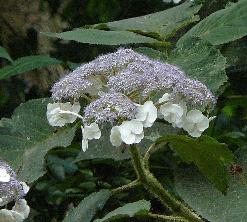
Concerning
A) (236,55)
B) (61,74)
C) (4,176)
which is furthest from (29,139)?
(61,74)

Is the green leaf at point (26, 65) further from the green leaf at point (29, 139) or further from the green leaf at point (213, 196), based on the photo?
the green leaf at point (213, 196)

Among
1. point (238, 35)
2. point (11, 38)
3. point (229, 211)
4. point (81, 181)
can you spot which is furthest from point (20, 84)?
point (229, 211)

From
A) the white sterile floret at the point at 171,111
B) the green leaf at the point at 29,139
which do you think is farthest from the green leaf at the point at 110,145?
the white sterile floret at the point at 171,111

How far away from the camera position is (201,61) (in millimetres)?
1416

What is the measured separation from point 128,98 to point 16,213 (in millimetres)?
259

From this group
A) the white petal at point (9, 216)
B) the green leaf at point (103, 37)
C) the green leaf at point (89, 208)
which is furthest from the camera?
the green leaf at point (103, 37)

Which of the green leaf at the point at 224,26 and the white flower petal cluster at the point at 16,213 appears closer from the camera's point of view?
the white flower petal cluster at the point at 16,213

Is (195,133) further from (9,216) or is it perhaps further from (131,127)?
(9,216)

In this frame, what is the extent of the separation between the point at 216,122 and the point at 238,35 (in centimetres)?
45

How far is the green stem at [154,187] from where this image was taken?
1.22m

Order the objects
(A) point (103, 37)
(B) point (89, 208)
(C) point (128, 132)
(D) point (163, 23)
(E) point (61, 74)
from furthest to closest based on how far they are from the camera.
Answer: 1. (E) point (61, 74)
2. (D) point (163, 23)
3. (A) point (103, 37)
4. (B) point (89, 208)
5. (C) point (128, 132)

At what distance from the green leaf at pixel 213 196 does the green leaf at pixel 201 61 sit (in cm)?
15

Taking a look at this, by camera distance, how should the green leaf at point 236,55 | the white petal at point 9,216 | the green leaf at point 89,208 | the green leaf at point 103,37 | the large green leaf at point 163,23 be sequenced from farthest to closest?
the green leaf at point 236,55, the large green leaf at point 163,23, the green leaf at point 103,37, the green leaf at point 89,208, the white petal at point 9,216

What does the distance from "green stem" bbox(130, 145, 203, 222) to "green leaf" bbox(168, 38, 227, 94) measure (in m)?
0.20
